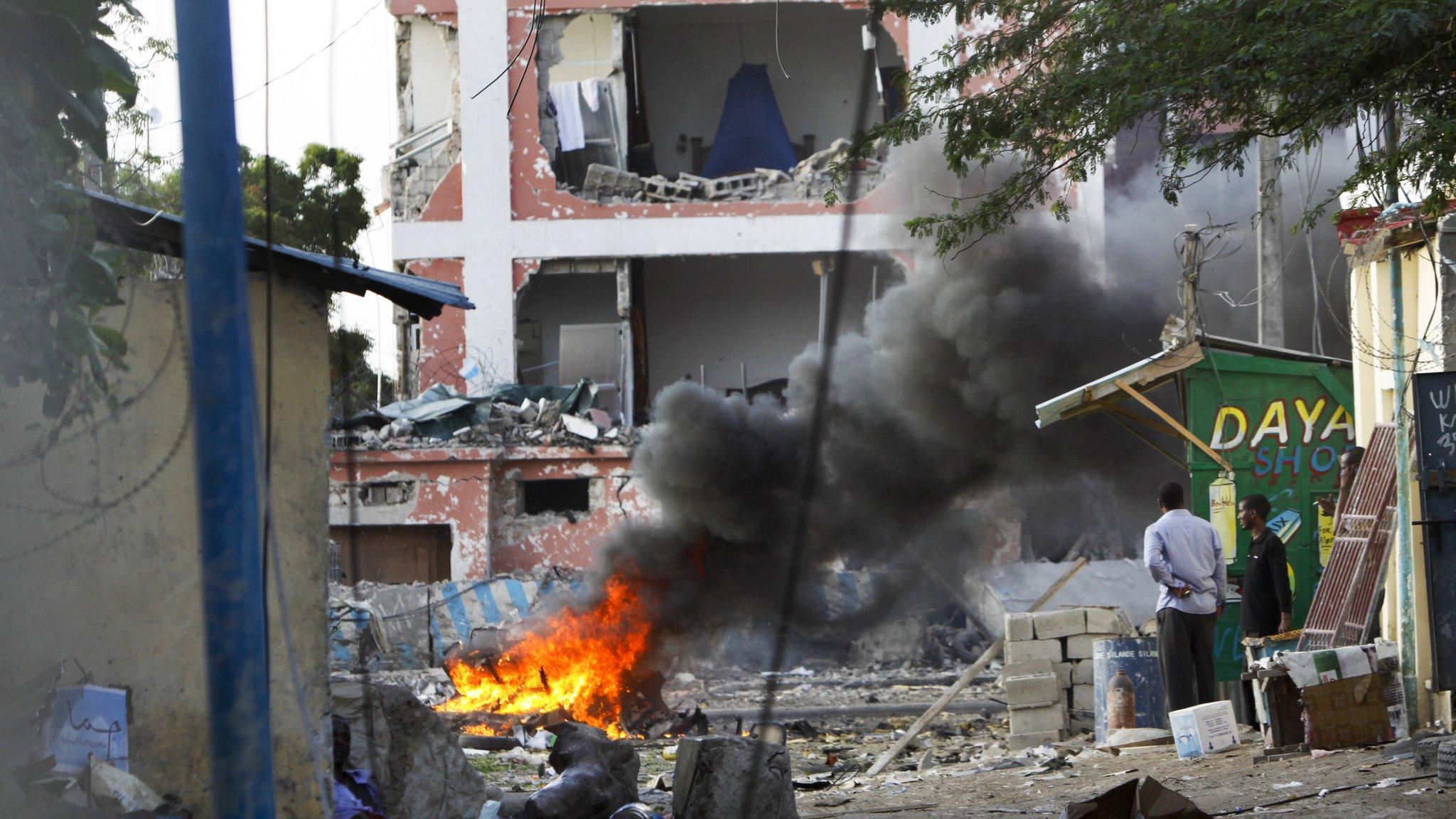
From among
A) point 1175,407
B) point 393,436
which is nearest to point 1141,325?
point 1175,407

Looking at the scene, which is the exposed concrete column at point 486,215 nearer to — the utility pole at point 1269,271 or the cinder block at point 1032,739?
the utility pole at point 1269,271

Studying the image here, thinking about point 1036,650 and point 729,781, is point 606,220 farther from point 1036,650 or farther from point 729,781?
point 729,781

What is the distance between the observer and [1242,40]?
18.3ft

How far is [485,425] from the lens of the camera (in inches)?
837

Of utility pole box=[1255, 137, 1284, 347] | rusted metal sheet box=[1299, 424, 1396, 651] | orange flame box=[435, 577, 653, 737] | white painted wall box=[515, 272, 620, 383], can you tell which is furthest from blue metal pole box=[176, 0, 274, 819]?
white painted wall box=[515, 272, 620, 383]

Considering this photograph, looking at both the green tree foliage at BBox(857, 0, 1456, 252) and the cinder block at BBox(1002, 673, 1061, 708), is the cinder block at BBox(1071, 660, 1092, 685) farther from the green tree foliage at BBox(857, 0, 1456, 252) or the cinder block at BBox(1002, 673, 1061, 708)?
the green tree foliage at BBox(857, 0, 1456, 252)

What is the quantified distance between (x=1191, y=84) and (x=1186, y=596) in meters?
3.88

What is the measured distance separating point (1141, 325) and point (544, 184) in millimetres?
11965

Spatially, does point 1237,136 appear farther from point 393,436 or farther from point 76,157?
point 393,436

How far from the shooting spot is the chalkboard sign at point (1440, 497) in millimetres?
6969

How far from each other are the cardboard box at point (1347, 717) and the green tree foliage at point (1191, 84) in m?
2.65

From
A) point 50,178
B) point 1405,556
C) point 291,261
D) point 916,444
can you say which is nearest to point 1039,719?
point 1405,556

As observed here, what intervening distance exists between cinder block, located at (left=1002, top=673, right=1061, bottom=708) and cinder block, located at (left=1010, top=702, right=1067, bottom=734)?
5 cm

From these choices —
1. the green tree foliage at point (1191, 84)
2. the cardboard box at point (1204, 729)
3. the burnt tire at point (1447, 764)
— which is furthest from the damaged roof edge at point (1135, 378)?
the burnt tire at point (1447, 764)
